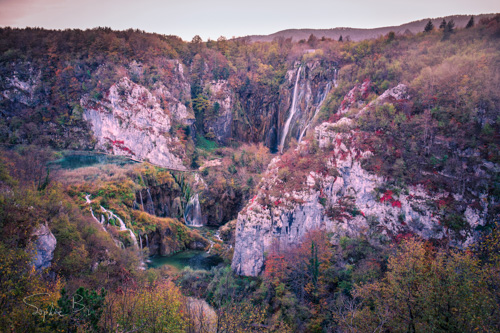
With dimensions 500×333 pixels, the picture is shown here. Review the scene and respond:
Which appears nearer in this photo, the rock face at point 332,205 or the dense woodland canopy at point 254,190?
the dense woodland canopy at point 254,190

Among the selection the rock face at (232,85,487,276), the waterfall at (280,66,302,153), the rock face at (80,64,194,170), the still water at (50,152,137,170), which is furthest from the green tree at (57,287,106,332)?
the waterfall at (280,66,302,153)

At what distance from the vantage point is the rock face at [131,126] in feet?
179

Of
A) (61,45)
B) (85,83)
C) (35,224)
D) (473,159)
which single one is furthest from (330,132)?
(61,45)

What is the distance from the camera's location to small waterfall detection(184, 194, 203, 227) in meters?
48.3

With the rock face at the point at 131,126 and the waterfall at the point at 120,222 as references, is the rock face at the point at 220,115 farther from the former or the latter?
the waterfall at the point at 120,222

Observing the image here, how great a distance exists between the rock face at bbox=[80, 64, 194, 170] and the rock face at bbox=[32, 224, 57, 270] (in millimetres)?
34040

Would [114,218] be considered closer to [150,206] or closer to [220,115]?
[150,206]

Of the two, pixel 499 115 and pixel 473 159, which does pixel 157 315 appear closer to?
pixel 473 159

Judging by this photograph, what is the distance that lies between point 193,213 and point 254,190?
16851 millimetres

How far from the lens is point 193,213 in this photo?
48969 millimetres

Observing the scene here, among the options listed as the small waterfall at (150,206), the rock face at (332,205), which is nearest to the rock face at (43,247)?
the rock face at (332,205)

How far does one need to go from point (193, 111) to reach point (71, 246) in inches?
1750

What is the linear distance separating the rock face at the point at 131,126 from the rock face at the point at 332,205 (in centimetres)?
2757

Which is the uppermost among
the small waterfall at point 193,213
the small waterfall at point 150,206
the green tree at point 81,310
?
the green tree at point 81,310
